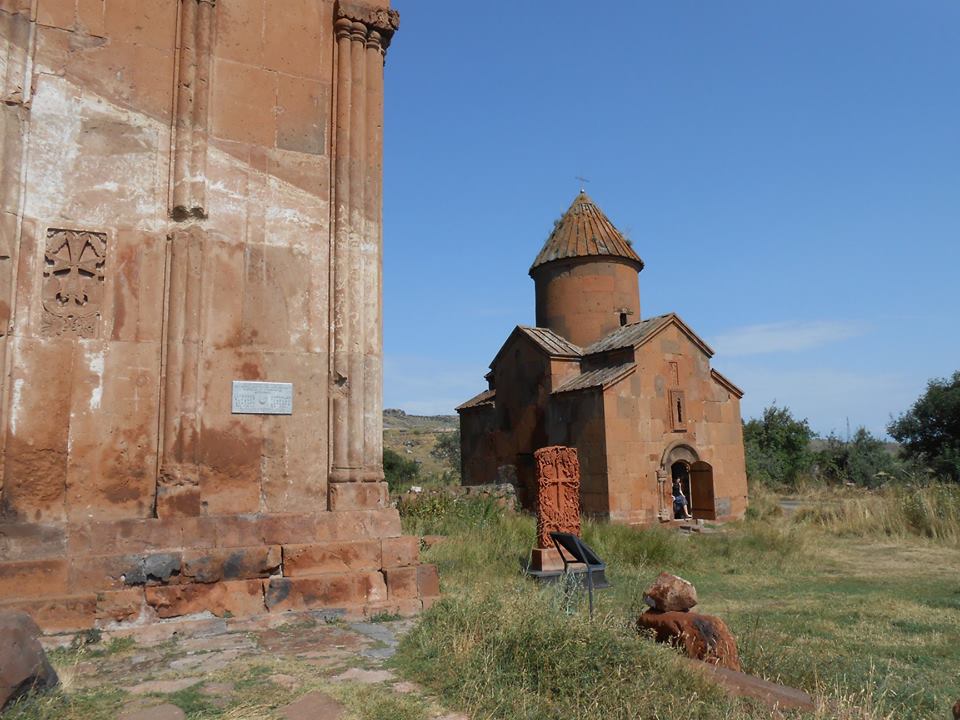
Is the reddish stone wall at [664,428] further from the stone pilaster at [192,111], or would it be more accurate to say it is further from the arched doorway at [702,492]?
the stone pilaster at [192,111]

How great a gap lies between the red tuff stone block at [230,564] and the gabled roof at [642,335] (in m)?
11.2

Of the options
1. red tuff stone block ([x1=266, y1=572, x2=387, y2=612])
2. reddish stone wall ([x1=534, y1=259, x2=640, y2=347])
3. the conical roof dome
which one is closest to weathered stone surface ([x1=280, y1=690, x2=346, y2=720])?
red tuff stone block ([x1=266, y1=572, x2=387, y2=612])

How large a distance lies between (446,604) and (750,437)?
28.2 metres

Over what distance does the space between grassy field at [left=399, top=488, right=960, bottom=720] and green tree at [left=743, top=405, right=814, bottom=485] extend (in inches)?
641

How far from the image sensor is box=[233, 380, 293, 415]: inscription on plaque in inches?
206

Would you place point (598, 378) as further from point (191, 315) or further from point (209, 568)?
point (209, 568)

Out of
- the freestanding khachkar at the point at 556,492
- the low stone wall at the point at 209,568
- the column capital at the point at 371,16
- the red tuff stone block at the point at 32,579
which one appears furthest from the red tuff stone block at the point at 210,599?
the freestanding khachkar at the point at 556,492

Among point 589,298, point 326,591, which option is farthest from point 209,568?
point 589,298

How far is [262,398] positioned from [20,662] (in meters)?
2.52

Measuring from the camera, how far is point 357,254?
5.71 metres

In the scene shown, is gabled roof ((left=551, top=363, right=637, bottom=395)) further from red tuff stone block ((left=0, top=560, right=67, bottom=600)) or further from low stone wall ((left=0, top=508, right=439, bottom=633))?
red tuff stone block ((left=0, top=560, right=67, bottom=600))

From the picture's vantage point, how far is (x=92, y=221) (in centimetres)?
499

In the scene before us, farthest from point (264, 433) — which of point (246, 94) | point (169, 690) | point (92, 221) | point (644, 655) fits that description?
point (644, 655)

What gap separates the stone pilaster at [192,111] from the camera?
205 inches
